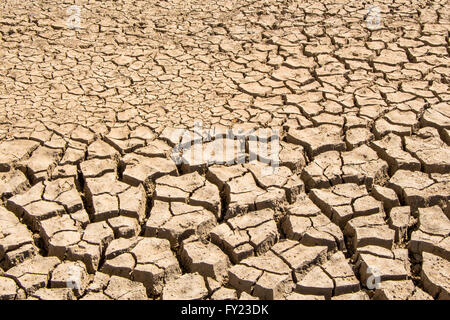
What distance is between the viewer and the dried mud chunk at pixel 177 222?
2670 millimetres

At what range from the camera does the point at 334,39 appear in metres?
4.45

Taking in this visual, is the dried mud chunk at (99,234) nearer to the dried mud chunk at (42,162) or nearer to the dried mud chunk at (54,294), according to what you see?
the dried mud chunk at (54,294)

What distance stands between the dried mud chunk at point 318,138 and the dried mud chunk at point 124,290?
130cm

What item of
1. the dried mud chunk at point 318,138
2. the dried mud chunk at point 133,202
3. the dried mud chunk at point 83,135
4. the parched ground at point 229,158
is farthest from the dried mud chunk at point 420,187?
the dried mud chunk at point 83,135

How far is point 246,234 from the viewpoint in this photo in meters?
2.63

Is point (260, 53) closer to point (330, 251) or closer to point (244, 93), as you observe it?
point (244, 93)

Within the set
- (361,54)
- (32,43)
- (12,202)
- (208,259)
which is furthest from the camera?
(32,43)

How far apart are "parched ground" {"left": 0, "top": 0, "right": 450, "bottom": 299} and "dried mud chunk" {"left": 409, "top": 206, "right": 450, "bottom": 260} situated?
1 cm

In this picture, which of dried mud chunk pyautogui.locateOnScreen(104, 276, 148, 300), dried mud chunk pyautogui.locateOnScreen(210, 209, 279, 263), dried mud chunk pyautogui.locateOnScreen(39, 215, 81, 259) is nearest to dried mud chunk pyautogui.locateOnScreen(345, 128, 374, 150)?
dried mud chunk pyautogui.locateOnScreen(210, 209, 279, 263)

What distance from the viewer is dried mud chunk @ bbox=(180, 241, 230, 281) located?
247 cm

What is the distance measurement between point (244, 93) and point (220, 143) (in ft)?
2.22

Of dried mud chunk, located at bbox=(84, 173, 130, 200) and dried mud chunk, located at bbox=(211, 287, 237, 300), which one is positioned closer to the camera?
dried mud chunk, located at bbox=(211, 287, 237, 300)

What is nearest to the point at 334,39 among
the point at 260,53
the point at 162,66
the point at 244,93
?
the point at 260,53

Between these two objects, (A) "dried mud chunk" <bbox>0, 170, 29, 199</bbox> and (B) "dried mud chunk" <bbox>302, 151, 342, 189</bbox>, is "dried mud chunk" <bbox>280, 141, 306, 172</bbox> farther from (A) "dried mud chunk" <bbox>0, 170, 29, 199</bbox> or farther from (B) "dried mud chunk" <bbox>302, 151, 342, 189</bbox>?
(A) "dried mud chunk" <bbox>0, 170, 29, 199</bbox>
